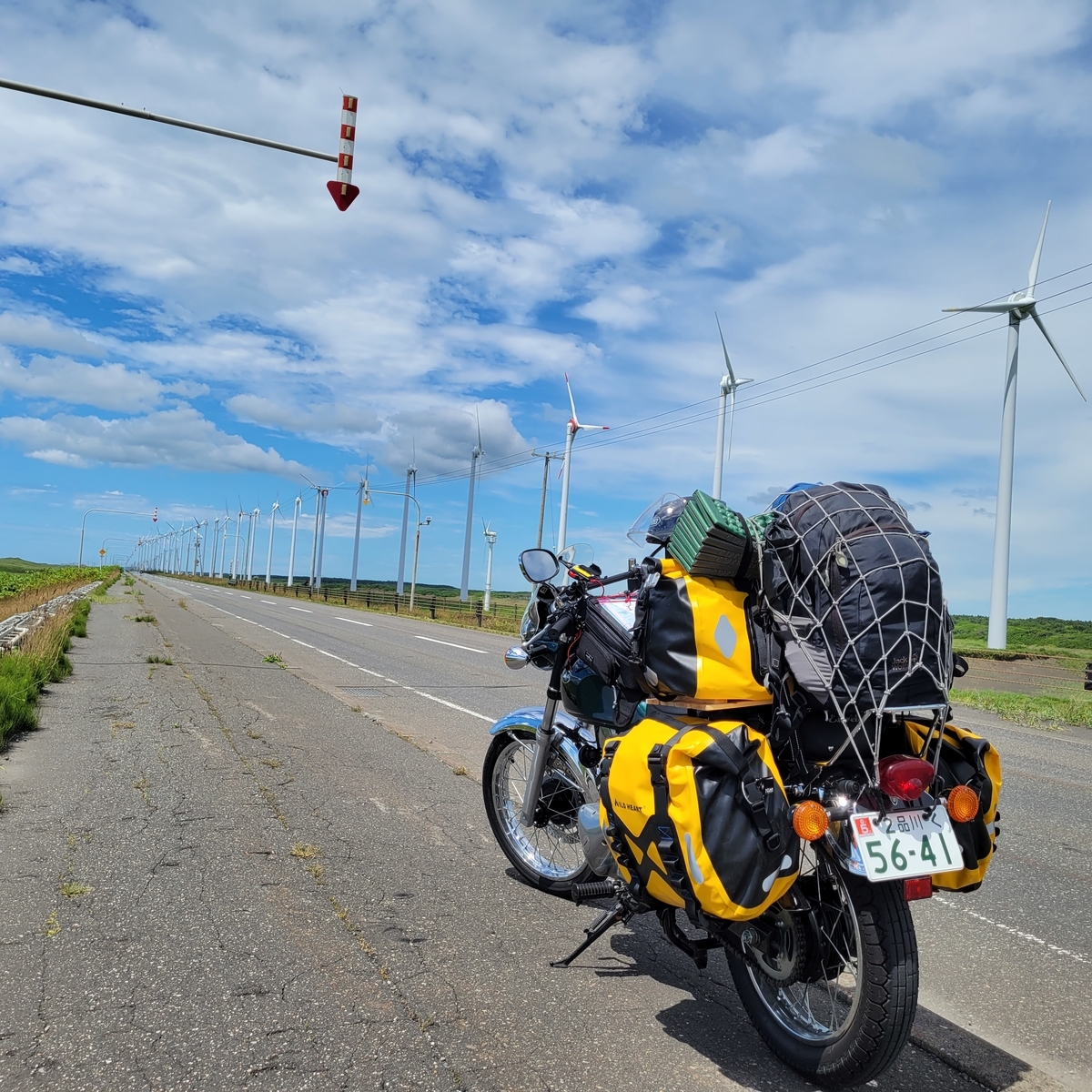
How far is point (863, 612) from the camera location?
269cm

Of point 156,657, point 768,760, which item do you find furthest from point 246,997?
point 156,657

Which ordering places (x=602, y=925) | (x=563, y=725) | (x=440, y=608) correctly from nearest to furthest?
(x=602, y=925)
(x=563, y=725)
(x=440, y=608)

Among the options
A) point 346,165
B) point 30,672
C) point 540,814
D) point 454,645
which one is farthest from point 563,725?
point 454,645

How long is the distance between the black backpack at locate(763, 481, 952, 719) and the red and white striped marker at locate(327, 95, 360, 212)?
6.97 m

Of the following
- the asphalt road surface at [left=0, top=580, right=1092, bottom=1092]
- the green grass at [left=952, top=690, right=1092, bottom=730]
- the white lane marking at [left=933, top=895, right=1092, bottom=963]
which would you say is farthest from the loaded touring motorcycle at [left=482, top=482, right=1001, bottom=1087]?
the green grass at [left=952, top=690, right=1092, bottom=730]

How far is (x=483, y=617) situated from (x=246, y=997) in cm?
3401

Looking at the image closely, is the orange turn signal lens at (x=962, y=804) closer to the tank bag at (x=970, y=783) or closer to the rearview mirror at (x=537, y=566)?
the tank bag at (x=970, y=783)

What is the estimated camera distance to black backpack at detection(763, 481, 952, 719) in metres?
2.67

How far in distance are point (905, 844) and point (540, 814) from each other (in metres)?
2.00

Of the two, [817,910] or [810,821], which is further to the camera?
[817,910]

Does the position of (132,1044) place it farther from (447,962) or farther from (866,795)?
(866,795)

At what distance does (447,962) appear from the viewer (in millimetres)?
3555

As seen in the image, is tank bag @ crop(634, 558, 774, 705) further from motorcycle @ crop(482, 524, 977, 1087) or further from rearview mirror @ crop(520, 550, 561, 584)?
rearview mirror @ crop(520, 550, 561, 584)

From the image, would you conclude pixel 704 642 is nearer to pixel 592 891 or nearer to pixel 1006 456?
pixel 592 891
